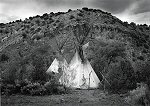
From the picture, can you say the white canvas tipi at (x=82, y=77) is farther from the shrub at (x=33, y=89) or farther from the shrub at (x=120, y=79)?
the shrub at (x=33, y=89)

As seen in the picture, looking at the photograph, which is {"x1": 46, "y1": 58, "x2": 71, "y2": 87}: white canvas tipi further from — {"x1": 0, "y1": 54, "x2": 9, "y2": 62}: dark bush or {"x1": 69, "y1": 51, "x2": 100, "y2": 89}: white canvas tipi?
{"x1": 0, "y1": 54, "x2": 9, "y2": 62}: dark bush

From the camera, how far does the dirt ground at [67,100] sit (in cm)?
1062

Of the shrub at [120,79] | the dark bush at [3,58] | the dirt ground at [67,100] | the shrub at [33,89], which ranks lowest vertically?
the dirt ground at [67,100]

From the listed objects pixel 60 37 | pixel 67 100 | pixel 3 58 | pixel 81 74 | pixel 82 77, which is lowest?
pixel 67 100

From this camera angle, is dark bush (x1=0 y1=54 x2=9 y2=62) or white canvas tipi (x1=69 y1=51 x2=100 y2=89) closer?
white canvas tipi (x1=69 y1=51 x2=100 y2=89)

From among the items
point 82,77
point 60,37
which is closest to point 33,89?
point 82,77

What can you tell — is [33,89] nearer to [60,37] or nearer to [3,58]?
[3,58]

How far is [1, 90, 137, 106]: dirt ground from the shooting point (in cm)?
1062

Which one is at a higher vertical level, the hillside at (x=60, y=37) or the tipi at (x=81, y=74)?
the hillside at (x=60, y=37)

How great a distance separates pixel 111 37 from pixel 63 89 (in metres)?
18.4

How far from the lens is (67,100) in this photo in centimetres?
1141

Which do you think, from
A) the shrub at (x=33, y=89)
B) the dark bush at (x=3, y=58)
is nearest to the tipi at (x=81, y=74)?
the shrub at (x=33, y=89)

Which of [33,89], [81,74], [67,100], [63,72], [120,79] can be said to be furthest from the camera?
[81,74]

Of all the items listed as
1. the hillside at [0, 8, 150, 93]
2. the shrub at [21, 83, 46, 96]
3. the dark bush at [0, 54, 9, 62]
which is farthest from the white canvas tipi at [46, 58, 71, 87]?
the dark bush at [0, 54, 9, 62]
